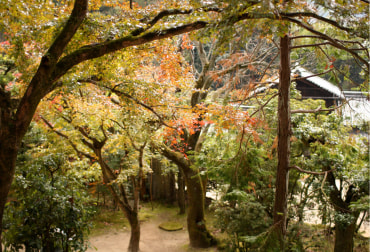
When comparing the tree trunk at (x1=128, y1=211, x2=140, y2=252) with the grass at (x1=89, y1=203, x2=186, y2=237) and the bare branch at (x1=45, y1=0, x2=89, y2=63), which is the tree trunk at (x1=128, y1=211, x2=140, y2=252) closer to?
the grass at (x1=89, y1=203, x2=186, y2=237)

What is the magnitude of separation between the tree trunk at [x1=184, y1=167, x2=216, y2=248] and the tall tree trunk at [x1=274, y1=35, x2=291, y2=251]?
376cm

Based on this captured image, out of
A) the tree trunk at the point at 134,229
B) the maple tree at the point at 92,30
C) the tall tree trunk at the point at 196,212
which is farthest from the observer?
the tall tree trunk at the point at 196,212

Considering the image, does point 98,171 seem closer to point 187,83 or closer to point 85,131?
point 85,131

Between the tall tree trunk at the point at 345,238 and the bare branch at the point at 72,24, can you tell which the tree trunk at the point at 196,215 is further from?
the bare branch at the point at 72,24

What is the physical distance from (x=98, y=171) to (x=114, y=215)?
3.23m

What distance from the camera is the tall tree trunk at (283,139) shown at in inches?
145

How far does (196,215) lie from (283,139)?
449 cm

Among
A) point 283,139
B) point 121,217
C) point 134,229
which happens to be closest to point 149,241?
point 134,229

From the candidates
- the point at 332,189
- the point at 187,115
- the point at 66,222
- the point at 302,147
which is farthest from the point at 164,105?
the point at 332,189

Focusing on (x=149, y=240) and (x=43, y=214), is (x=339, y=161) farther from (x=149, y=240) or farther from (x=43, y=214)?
(x=149, y=240)

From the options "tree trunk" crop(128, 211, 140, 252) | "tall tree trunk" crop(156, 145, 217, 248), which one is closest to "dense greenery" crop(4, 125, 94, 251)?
"tree trunk" crop(128, 211, 140, 252)

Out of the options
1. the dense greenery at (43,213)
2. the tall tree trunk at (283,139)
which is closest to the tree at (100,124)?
the dense greenery at (43,213)

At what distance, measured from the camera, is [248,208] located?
5.67 meters

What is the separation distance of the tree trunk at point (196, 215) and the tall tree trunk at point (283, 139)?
3764mm
